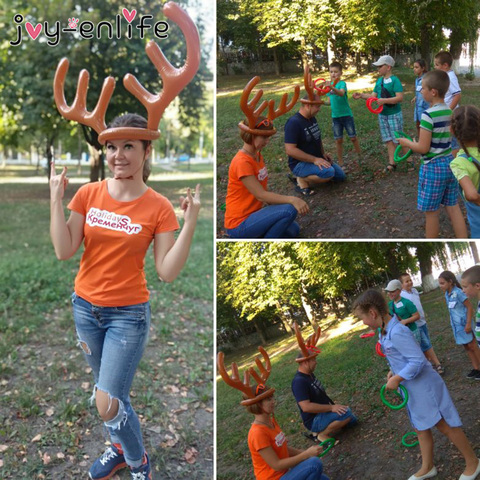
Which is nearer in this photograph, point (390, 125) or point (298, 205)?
→ point (298, 205)

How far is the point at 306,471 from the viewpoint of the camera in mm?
2982

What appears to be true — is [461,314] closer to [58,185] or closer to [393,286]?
[393,286]

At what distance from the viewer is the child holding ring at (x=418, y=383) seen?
9.52ft

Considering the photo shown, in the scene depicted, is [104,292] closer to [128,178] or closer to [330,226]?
[128,178]

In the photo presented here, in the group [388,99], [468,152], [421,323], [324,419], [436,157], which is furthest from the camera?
[388,99]

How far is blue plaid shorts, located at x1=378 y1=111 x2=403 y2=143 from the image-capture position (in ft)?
16.1

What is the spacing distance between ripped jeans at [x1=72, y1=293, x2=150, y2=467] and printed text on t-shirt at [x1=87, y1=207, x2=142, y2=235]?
408 millimetres

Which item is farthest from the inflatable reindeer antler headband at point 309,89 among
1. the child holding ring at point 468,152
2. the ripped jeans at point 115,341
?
the ripped jeans at point 115,341

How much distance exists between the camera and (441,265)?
4191mm

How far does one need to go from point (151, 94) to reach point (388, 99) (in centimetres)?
281

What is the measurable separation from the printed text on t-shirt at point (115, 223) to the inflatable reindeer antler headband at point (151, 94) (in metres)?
0.35

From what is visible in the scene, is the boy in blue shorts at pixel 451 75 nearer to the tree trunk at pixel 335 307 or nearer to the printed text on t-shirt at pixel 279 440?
the tree trunk at pixel 335 307

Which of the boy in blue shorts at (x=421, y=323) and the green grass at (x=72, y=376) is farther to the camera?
the boy in blue shorts at (x=421, y=323)

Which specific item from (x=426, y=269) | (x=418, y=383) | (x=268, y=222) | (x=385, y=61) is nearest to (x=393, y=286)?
(x=426, y=269)
